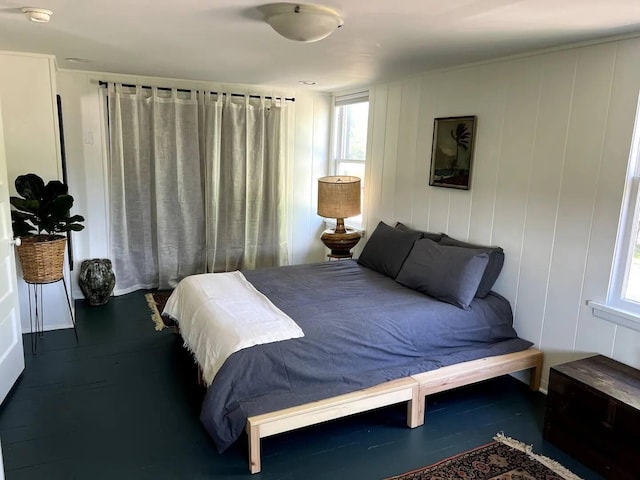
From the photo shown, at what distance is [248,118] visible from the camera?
187 inches

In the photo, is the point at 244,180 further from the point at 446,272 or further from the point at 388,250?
the point at 446,272

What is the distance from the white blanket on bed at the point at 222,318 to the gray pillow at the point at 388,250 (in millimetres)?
1079

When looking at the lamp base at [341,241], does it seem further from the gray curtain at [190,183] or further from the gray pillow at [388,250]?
the gray curtain at [190,183]

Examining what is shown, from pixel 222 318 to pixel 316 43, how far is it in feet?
5.51

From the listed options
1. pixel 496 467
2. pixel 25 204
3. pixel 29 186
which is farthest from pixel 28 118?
pixel 496 467

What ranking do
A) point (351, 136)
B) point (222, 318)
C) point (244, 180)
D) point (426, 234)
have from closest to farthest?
point (222, 318)
point (426, 234)
point (244, 180)
point (351, 136)

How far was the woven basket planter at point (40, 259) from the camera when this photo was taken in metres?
3.14

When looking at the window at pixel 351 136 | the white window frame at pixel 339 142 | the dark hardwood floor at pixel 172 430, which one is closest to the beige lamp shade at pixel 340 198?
the window at pixel 351 136

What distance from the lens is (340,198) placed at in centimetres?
434

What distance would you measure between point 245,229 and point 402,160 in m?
1.84

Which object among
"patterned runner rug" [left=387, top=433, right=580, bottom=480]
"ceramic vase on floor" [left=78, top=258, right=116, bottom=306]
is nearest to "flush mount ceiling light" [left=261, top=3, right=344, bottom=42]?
"patterned runner rug" [left=387, top=433, right=580, bottom=480]

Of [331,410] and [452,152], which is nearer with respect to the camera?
[331,410]

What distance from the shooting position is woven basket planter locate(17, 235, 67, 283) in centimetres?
314

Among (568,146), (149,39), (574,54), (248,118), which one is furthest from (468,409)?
(248,118)
